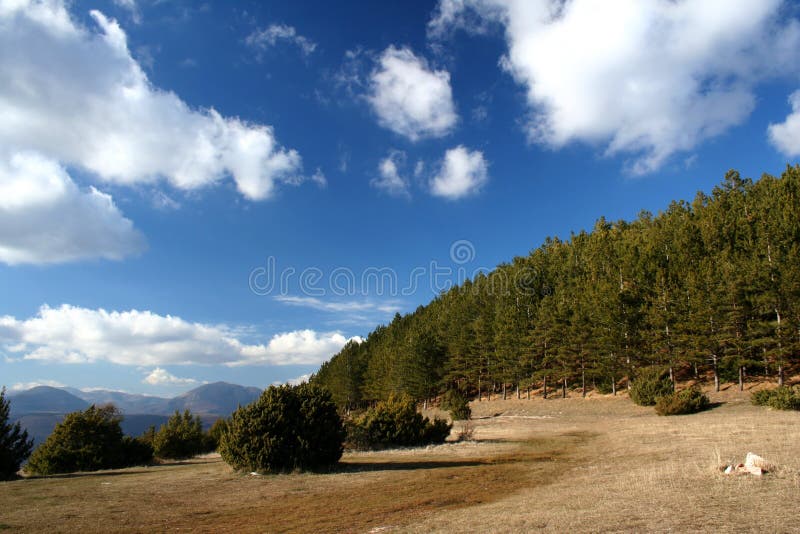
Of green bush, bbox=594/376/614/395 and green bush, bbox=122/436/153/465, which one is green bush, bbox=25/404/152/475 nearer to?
green bush, bbox=122/436/153/465

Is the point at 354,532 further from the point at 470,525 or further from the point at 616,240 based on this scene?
the point at 616,240

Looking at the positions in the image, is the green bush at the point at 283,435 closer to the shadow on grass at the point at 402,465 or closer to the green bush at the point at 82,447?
the shadow on grass at the point at 402,465

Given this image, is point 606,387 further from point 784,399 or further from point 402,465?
point 402,465

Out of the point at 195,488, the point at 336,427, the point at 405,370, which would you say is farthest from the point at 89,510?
the point at 405,370

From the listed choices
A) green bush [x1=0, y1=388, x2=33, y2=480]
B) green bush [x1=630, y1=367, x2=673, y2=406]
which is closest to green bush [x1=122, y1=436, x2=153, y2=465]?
green bush [x1=0, y1=388, x2=33, y2=480]

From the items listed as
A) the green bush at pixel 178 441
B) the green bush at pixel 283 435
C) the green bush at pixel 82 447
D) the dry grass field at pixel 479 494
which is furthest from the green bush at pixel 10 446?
the green bush at pixel 283 435

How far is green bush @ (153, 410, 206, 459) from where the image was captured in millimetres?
31516

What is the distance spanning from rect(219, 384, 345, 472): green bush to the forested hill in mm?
39103

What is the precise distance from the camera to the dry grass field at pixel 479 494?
803 centimetres

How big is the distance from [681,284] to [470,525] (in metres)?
52.0

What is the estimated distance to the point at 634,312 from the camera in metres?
51.9

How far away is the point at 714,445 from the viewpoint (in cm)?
1641

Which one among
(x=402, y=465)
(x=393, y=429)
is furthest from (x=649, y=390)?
(x=402, y=465)

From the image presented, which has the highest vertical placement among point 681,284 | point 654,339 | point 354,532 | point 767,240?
point 767,240
